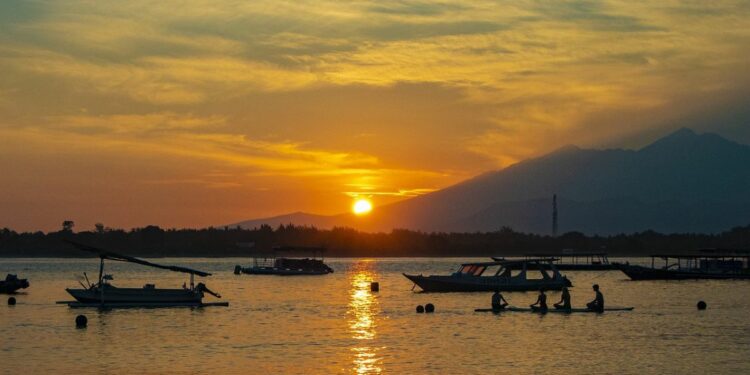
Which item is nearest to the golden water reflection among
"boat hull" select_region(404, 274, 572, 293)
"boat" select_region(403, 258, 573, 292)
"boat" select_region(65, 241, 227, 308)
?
"boat hull" select_region(404, 274, 572, 293)

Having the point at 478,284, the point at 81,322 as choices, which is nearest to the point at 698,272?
the point at 478,284

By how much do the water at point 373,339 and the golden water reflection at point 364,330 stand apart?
94 mm

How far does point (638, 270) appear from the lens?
5305 inches

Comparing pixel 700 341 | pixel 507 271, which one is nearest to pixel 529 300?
pixel 507 271

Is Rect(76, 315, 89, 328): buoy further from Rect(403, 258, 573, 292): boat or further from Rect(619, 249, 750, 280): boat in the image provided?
Rect(619, 249, 750, 280): boat

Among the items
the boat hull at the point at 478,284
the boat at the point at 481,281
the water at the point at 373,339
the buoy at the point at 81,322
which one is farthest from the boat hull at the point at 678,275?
the buoy at the point at 81,322

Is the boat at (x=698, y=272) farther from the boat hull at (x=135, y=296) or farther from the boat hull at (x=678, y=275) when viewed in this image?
the boat hull at (x=135, y=296)

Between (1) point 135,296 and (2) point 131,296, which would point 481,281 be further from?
(2) point 131,296

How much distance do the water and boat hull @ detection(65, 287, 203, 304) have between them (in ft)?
3.34

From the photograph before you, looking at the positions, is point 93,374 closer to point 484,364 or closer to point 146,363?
point 146,363

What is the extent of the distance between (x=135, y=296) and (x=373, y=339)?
26113 millimetres

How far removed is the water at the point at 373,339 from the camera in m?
49.1

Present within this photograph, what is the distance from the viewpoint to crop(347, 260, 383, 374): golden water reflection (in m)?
49.0

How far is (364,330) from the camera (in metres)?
66.8
